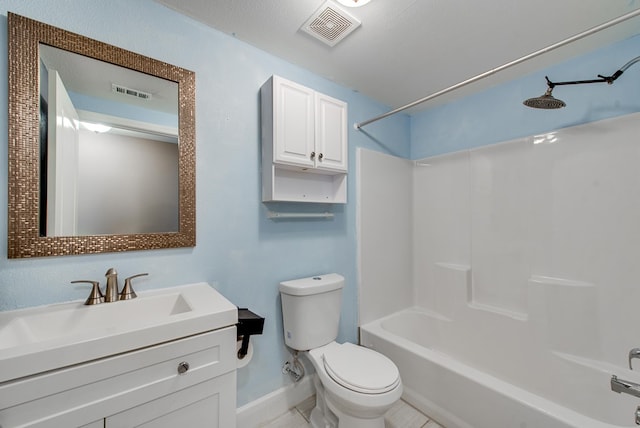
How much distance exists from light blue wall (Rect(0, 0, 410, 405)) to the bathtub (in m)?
0.55

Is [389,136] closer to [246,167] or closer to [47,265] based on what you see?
[246,167]

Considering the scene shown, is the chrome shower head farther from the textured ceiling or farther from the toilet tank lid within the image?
the toilet tank lid

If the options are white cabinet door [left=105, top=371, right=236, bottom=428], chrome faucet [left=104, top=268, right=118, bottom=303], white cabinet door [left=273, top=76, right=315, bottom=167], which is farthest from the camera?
white cabinet door [left=273, top=76, right=315, bottom=167]

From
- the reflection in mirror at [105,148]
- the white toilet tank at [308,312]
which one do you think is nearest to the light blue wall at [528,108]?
the white toilet tank at [308,312]

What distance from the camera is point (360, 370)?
1.38m

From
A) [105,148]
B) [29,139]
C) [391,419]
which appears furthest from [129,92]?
[391,419]

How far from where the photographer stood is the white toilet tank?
1.59m

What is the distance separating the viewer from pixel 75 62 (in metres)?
1.11

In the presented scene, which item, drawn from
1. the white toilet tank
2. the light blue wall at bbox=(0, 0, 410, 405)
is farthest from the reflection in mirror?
the white toilet tank

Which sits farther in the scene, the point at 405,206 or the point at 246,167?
the point at 405,206

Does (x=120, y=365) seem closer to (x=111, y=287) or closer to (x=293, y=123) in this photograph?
(x=111, y=287)

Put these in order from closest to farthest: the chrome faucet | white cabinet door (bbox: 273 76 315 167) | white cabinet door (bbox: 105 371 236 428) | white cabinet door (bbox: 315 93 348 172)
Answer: white cabinet door (bbox: 105 371 236 428), the chrome faucet, white cabinet door (bbox: 273 76 315 167), white cabinet door (bbox: 315 93 348 172)

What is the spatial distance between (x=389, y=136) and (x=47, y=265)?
236cm

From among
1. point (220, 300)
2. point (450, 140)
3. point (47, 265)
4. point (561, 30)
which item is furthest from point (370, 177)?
point (47, 265)
